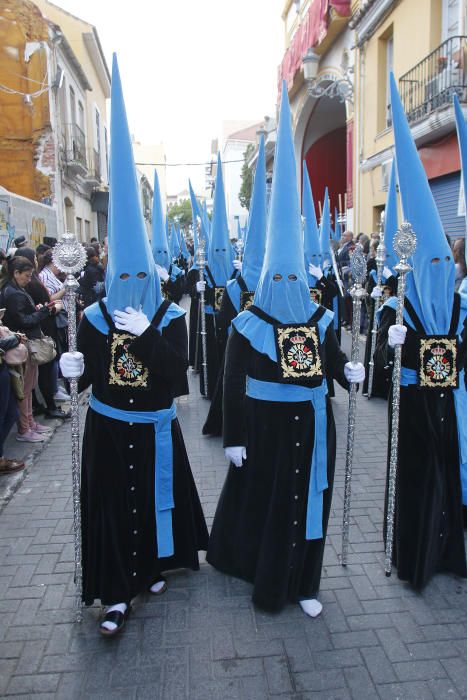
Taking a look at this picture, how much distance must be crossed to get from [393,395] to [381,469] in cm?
213

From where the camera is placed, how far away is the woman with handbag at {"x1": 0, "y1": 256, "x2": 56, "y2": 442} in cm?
578

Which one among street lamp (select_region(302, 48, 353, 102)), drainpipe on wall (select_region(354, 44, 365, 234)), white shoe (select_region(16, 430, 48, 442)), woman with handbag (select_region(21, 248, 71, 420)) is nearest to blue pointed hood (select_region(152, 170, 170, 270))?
woman with handbag (select_region(21, 248, 71, 420))

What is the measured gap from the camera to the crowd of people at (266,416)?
3016mm

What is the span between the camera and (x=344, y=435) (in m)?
6.12

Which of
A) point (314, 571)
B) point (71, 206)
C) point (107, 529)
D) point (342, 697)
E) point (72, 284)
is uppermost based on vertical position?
point (71, 206)

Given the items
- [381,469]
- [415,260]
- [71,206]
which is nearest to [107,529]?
[415,260]

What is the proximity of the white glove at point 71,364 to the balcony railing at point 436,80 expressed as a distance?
950cm

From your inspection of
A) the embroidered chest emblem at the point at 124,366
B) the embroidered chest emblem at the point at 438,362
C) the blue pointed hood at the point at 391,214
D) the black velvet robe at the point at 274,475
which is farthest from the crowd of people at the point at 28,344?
the blue pointed hood at the point at 391,214

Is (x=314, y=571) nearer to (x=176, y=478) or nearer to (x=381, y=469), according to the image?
(x=176, y=478)

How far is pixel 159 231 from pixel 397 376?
21.0 ft

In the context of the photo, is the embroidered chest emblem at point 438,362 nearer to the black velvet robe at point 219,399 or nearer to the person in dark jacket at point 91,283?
the black velvet robe at point 219,399

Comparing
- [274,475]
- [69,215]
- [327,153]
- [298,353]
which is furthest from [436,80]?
[327,153]

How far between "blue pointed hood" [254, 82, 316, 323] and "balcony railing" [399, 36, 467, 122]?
8.28 m

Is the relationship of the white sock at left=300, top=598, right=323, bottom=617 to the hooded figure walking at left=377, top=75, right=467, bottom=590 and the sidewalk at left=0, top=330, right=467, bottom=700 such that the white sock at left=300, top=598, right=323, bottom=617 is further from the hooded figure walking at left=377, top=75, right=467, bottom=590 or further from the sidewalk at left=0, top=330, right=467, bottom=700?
the hooded figure walking at left=377, top=75, right=467, bottom=590
